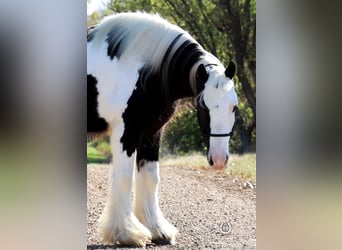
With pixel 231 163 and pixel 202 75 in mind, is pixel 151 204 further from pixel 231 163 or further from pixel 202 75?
pixel 202 75

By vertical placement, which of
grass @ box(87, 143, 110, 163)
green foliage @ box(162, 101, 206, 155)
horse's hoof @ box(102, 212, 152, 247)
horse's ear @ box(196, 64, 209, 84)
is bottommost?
horse's hoof @ box(102, 212, 152, 247)

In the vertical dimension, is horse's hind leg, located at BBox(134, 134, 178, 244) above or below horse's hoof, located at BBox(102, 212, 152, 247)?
above

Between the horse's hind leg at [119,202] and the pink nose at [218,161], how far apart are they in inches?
20.4

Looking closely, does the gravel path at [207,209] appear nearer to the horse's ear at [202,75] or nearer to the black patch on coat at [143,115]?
the black patch on coat at [143,115]

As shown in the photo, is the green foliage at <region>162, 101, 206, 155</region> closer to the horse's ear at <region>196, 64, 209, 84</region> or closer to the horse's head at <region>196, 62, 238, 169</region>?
the horse's head at <region>196, 62, 238, 169</region>

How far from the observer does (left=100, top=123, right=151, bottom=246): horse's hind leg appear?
3.48 m

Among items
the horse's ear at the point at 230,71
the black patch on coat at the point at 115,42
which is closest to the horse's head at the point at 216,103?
the horse's ear at the point at 230,71

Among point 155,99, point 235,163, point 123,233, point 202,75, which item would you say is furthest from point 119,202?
point 202,75

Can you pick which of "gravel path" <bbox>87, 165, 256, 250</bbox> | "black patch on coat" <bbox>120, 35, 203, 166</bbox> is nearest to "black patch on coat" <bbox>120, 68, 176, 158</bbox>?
"black patch on coat" <bbox>120, 35, 203, 166</bbox>

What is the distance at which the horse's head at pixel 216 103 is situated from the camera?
3.57 meters

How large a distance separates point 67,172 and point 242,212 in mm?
1150

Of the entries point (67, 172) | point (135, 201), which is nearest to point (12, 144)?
point (67, 172)

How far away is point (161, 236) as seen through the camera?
3.58 meters

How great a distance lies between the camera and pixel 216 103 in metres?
3.58
